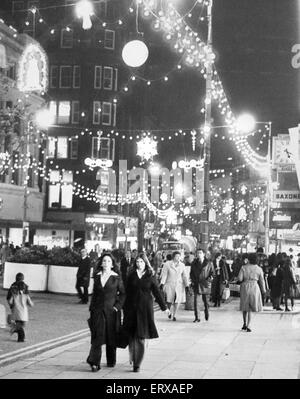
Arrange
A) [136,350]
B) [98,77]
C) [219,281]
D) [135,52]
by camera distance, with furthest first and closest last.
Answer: [98,77], [219,281], [135,52], [136,350]

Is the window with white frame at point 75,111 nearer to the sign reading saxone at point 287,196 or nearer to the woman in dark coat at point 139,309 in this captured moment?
the sign reading saxone at point 287,196

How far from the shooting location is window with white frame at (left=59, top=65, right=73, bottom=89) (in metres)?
60.8

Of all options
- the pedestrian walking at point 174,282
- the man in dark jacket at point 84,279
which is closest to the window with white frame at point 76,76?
the man in dark jacket at point 84,279

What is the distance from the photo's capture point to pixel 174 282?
1753cm

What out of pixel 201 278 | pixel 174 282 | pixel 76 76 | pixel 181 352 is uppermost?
pixel 76 76

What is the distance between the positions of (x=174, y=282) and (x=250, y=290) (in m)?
2.65

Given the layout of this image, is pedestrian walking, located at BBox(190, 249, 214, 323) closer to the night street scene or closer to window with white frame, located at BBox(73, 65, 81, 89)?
the night street scene

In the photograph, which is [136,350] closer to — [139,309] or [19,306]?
[139,309]

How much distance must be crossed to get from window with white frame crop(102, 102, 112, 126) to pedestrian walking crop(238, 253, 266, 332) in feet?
155

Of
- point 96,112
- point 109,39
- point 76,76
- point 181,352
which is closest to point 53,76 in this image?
point 76,76

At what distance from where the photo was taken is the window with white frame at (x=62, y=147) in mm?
61125

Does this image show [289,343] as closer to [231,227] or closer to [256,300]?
[256,300]

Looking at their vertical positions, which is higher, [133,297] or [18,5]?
[18,5]

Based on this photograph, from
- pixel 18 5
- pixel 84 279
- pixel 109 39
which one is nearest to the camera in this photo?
pixel 84 279
